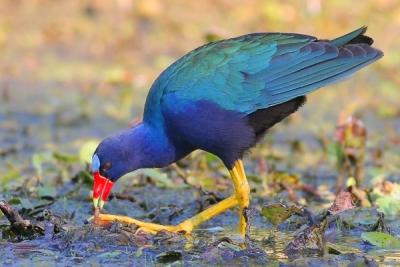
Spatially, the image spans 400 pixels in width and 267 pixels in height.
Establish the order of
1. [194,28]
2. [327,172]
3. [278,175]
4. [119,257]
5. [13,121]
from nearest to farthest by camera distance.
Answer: [119,257] → [278,175] → [327,172] → [13,121] → [194,28]

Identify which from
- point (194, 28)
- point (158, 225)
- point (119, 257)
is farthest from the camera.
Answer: point (194, 28)

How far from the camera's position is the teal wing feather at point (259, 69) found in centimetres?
511

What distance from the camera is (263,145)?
7.17 meters

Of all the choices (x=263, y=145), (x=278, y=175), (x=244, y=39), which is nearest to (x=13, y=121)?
(x=263, y=145)

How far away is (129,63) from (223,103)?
479 centimetres

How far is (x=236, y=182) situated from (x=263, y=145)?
1.97m

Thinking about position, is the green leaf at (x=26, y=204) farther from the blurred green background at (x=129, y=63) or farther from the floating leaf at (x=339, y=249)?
Answer: the blurred green background at (x=129, y=63)

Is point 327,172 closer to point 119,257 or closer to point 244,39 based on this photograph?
point 244,39

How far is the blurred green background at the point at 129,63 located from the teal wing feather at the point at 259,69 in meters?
1.80

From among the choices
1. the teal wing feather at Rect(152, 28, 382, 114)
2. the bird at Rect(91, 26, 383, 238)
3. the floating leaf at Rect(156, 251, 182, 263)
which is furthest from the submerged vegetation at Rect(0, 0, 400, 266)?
the teal wing feather at Rect(152, 28, 382, 114)

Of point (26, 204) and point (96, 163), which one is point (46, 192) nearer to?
point (26, 204)

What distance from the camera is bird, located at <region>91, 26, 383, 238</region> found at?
16.6 ft

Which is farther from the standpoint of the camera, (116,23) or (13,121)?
(116,23)

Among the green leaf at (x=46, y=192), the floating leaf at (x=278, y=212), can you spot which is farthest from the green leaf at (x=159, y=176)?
the floating leaf at (x=278, y=212)
